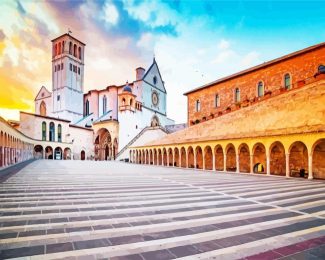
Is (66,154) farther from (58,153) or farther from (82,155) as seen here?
(82,155)

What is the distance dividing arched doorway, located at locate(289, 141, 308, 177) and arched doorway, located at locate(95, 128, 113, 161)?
41.4 meters

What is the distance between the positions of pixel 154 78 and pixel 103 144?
72.2 feet

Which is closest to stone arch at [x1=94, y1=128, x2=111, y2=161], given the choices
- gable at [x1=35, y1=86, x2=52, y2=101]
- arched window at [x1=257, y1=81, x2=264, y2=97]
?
gable at [x1=35, y1=86, x2=52, y2=101]

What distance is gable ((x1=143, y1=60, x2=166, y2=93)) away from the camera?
58609 millimetres

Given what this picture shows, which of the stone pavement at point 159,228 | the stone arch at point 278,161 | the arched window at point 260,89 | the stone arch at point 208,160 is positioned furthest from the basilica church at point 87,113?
the stone pavement at point 159,228

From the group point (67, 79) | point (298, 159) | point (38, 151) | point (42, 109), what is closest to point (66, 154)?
point (38, 151)

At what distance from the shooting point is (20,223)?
5074 mm

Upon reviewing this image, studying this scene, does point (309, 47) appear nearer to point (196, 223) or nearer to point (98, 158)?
point (196, 223)

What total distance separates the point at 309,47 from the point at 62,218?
2837 centimetres

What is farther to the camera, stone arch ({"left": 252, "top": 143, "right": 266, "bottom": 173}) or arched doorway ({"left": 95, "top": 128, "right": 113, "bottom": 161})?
arched doorway ({"left": 95, "top": 128, "right": 113, "bottom": 161})

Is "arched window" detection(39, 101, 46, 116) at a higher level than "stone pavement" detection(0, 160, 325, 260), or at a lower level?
higher

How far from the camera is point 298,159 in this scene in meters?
18.6

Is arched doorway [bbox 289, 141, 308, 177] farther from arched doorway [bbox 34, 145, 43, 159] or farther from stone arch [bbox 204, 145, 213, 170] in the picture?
→ arched doorway [bbox 34, 145, 43, 159]

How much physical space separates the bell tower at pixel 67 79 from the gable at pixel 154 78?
19099 mm
